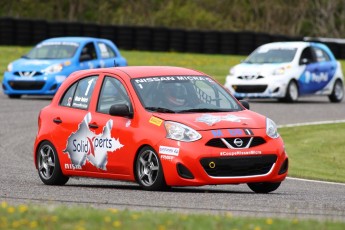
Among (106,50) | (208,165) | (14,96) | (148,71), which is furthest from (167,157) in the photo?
(106,50)

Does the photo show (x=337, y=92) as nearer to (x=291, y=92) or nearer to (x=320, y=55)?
(x=320, y=55)

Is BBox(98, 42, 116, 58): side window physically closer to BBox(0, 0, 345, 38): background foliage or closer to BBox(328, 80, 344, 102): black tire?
BBox(328, 80, 344, 102): black tire

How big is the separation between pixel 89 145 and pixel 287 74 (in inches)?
614

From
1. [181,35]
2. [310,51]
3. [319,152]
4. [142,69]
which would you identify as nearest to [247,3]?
[181,35]

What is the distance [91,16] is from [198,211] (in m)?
64.4

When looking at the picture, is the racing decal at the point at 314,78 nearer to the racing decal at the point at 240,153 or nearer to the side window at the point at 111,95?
the side window at the point at 111,95

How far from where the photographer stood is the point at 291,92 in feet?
89.7

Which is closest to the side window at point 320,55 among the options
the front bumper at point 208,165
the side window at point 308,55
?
the side window at point 308,55

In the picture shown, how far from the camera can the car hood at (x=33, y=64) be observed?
2649cm

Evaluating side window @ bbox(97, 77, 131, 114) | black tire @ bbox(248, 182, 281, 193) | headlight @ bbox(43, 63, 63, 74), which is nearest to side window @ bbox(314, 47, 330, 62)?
headlight @ bbox(43, 63, 63, 74)

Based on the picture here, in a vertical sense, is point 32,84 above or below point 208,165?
below

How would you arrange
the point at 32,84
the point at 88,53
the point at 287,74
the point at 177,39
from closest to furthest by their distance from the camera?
A: the point at 32,84 → the point at 287,74 → the point at 88,53 → the point at 177,39

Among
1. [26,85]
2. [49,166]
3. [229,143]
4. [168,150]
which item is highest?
[229,143]

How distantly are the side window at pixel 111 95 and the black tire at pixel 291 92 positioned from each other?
15.3 meters
